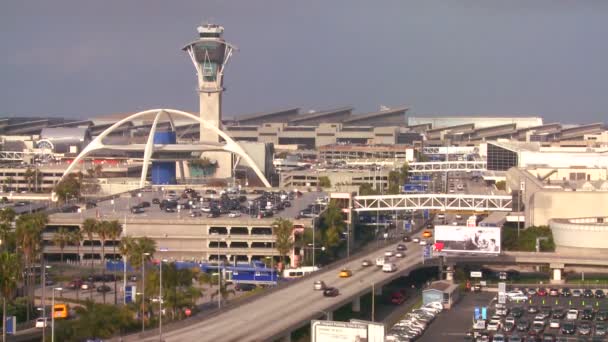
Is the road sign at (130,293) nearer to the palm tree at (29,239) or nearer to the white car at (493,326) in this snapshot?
the palm tree at (29,239)

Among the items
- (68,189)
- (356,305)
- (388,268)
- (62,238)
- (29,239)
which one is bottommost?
(356,305)

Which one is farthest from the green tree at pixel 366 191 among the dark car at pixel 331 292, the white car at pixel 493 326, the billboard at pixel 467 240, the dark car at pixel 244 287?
the white car at pixel 493 326

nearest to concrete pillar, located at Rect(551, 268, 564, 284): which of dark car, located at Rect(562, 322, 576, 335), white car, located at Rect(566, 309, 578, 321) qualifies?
white car, located at Rect(566, 309, 578, 321)

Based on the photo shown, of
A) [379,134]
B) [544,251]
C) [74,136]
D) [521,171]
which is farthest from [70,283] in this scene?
[379,134]

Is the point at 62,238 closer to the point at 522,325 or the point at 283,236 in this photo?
the point at 283,236

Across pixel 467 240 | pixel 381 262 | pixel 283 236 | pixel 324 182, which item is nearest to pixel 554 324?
pixel 381 262

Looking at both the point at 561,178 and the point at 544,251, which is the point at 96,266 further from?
the point at 561,178
